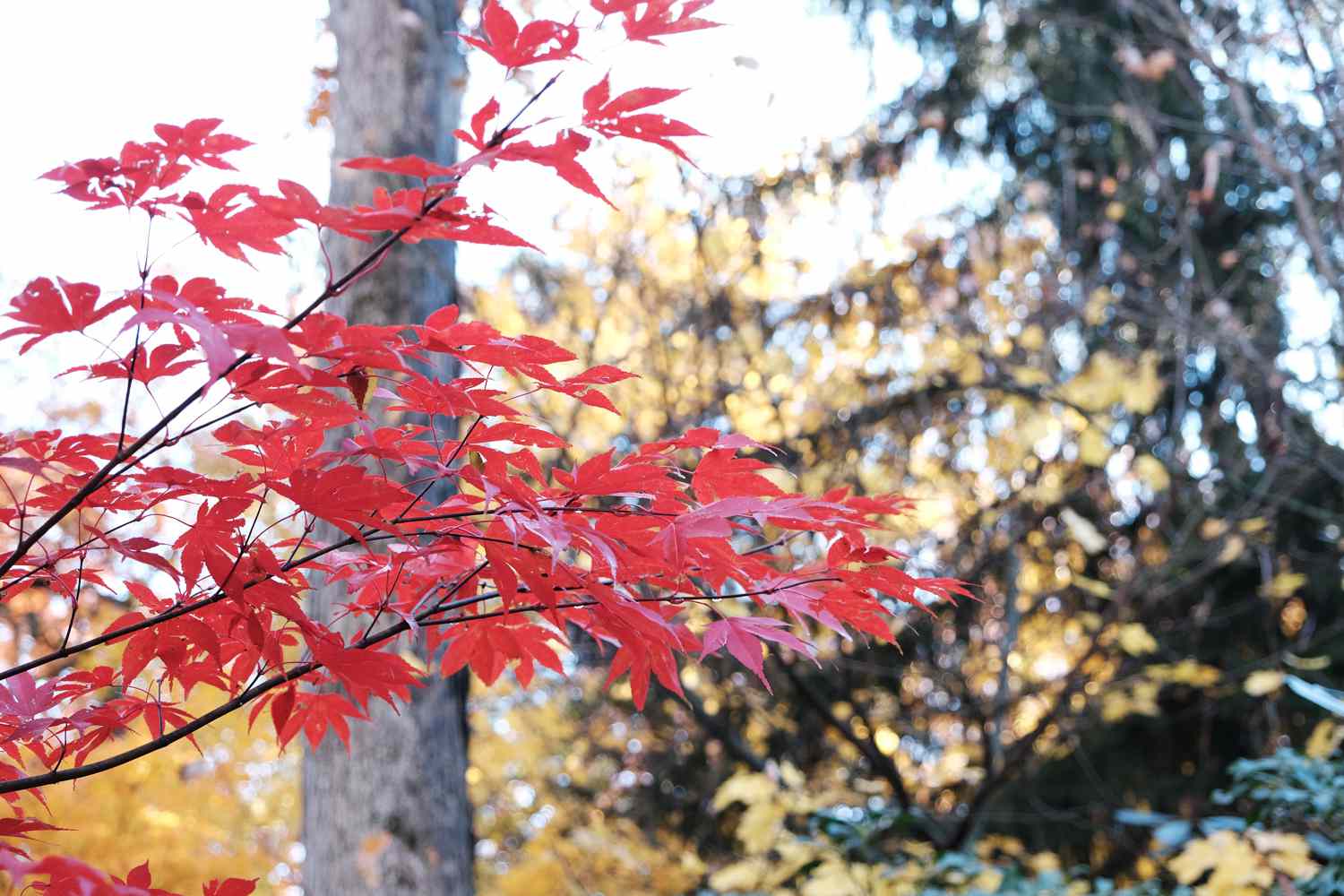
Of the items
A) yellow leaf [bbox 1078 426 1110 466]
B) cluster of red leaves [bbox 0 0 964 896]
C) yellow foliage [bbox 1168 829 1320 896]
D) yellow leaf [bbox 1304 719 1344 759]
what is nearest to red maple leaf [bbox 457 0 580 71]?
cluster of red leaves [bbox 0 0 964 896]

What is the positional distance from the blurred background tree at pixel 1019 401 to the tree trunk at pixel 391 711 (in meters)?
1.27

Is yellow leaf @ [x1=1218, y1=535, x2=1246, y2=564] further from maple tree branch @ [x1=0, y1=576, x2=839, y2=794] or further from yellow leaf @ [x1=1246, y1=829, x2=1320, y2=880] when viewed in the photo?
maple tree branch @ [x1=0, y1=576, x2=839, y2=794]

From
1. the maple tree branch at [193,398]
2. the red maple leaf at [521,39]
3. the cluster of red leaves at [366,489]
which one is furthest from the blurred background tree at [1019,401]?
the red maple leaf at [521,39]

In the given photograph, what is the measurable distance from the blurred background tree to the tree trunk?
4.15 feet

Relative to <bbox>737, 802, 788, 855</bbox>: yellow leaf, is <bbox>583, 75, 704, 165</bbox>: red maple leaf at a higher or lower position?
higher

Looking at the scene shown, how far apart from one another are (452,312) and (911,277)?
4429mm

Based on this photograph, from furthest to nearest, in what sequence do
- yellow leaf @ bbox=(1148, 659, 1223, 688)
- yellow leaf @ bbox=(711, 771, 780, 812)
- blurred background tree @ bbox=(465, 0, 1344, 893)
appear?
blurred background tree @ bbox=(465, 0, 1344, 893) < yellow leaf @ bbox=(1148, 659, 1223, 688) < yellow leaf @ bbox=(711, 771, 780, 812)

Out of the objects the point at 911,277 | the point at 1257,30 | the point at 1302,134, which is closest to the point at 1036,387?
the point at 911,277

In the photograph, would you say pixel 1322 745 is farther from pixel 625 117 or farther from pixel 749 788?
pixel 625 117

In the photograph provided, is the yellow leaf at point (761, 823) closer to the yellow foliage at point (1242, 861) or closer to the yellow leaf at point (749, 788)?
the yellow leaf at point (749, 788)

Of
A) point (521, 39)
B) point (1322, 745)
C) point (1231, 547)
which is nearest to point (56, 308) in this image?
point (521, 39)

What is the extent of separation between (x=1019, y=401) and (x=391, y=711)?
3012mm

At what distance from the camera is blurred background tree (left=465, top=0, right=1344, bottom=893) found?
432 centimetres

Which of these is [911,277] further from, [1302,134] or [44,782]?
[44,782]
